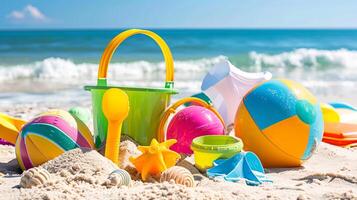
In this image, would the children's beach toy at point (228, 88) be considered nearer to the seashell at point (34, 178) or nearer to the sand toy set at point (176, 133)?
the sand toy set at point (176, 133)

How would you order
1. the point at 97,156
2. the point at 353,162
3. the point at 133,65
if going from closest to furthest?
1. the point at 97,156
2. the point at 353,162
3. the point at 133,65

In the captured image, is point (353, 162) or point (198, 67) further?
point (198, 67)

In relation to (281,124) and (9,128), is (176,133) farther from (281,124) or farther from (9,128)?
(9,128)

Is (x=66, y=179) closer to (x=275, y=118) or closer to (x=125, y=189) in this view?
(x=125, y=189)

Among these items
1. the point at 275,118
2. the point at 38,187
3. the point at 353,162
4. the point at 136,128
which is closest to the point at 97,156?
the point at 38,187

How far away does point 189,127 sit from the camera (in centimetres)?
429

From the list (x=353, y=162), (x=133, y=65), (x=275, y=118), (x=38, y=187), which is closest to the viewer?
(x=38, y=187)

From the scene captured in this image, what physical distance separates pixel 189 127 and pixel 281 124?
2.56 feet

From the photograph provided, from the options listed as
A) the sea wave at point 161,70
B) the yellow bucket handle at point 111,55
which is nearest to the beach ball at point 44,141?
the yellow bucket handle at point 111,55

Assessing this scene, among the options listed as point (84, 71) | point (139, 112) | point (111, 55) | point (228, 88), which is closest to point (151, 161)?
point (139, 112)

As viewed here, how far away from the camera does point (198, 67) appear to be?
19312 millimetres

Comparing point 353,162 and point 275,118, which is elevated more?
point 275,118

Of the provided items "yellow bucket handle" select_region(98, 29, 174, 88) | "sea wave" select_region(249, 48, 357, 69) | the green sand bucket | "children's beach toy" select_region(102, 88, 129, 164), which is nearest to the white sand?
"children's beach toy" select_region(102, 88, 129, 164)

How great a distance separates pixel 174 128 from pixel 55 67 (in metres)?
13.2
